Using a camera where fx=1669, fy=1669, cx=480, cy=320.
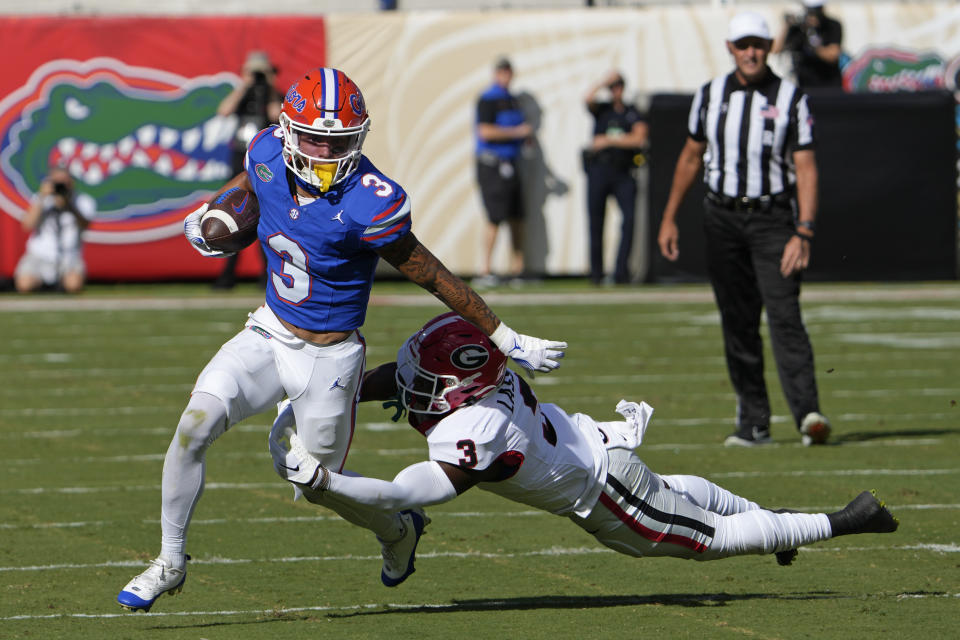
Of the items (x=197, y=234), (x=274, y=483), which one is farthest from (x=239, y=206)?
(x=274, y=483)

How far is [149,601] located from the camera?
4922mm

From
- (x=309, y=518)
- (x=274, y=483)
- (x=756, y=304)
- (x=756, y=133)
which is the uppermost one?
(x=756, y=133)

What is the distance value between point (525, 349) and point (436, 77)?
12267mm

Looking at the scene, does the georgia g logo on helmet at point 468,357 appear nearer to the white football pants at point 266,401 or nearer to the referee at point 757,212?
the white football pants at point 266,401

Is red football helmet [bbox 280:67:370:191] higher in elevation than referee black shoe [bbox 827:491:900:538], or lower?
higher

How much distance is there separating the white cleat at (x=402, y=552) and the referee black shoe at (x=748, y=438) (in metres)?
3.30

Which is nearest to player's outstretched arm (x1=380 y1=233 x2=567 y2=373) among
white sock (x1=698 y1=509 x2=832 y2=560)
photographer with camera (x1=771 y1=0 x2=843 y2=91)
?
white sock (x1=698 y1=509 x2=832 y2=560)

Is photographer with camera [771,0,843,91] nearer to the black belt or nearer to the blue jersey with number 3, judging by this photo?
the black belt

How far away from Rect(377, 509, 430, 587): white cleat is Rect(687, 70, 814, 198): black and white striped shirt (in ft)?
11.1

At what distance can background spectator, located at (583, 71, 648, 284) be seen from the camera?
621 inches

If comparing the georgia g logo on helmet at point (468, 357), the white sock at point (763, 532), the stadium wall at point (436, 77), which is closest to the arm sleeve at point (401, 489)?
the georgia g logo on helmet at point (468, 357)

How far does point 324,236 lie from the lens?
5.15 m

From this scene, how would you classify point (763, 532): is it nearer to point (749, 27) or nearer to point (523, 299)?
point (749, 27)

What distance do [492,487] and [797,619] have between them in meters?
1.01
